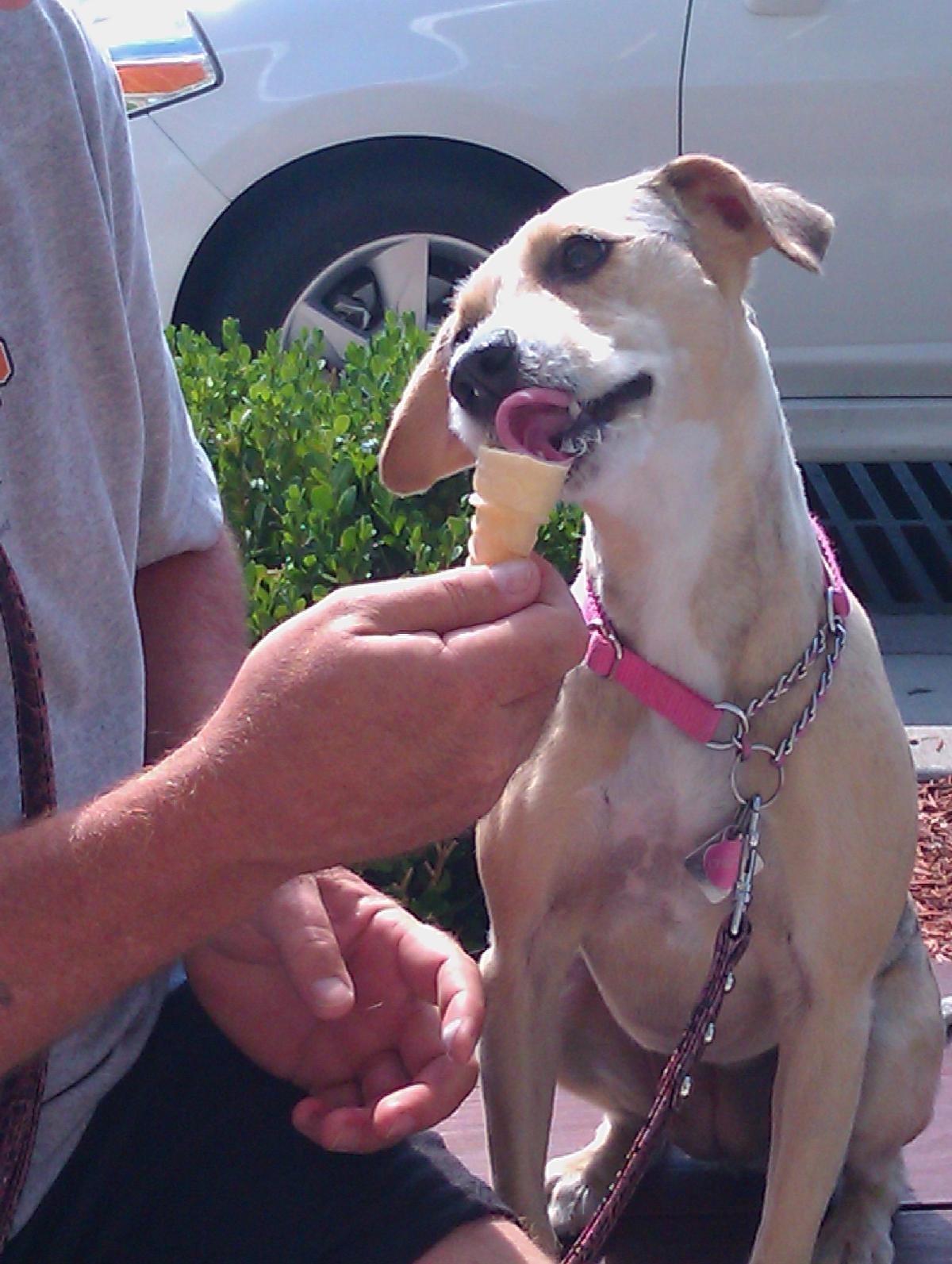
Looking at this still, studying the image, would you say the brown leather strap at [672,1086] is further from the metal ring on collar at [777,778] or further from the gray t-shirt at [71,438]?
the gray t-shirt at [71,438]

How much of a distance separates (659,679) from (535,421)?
0.43 m

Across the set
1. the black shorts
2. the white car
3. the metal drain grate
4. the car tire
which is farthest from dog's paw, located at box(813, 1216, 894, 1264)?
the car tire

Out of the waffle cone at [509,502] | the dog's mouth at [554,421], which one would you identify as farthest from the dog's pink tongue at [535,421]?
the waffle cone at [509,502]

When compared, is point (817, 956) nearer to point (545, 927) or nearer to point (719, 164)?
point (545, 927)

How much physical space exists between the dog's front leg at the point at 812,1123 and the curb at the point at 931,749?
1891mm

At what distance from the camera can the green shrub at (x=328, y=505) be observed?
323 centimetres

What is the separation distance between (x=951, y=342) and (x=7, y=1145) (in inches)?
174

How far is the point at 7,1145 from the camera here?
147 cm

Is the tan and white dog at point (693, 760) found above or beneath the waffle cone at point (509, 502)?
beneath

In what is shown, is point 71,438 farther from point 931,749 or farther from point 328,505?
point 931,749

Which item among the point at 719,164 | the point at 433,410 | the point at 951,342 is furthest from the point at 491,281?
the point at 951,342

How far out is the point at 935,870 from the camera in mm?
3725

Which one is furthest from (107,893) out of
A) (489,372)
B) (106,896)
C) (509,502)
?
(489,372)

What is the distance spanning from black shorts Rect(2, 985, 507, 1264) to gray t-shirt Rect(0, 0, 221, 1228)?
4 centimetres
